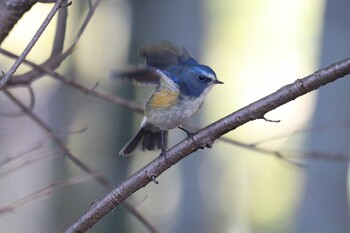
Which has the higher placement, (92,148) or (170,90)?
(170,90)

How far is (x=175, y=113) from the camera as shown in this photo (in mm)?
2412

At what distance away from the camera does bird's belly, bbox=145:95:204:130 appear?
240cm

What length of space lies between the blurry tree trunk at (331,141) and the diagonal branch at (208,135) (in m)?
3.17

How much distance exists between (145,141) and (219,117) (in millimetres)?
2677

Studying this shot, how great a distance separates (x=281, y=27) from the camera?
5.00m

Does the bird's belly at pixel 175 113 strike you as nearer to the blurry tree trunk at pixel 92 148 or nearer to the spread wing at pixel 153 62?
the spread wing at pixel 153 62

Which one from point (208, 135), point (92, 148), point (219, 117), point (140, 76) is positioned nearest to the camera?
point (208, 135)

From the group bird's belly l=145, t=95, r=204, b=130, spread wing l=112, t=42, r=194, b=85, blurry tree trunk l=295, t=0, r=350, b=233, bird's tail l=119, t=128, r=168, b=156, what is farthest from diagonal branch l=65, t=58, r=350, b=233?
blurry tree trunk l=295, t=0, r=350, b=233

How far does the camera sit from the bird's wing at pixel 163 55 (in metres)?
2.25

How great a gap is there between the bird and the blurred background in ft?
5.69

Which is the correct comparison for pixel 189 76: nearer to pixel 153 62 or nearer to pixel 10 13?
pixel 153 62

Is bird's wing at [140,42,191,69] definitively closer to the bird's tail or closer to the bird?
the bird

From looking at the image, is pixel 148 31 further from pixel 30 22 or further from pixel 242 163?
pixel 242 163

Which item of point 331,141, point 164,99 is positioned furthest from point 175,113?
point 331,141
